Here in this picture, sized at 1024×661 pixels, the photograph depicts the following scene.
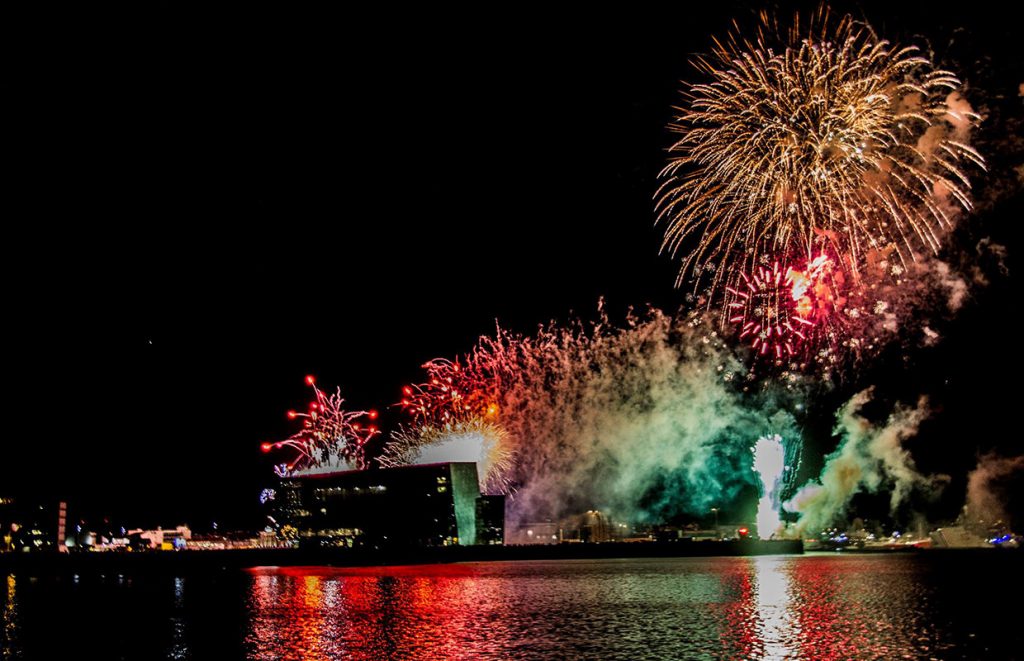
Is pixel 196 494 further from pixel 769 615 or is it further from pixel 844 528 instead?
pixel 769 615

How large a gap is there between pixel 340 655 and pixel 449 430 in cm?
4598

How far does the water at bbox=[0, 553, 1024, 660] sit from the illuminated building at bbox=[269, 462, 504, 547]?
1436 inches

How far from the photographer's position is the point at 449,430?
63.7m

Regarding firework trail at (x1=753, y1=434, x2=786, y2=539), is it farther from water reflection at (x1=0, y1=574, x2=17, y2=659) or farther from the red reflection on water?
→ water reflection at (x1=0, y1=574, x2=17, y2=659)

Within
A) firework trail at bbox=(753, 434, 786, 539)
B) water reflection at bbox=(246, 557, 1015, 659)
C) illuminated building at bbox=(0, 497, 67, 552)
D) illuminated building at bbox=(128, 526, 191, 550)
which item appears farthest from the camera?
illuminated building at bbox=(0, 497, 67, 552)

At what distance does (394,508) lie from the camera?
81438 mm

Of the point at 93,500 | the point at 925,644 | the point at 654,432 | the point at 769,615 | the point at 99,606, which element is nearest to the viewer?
the point at 925,644

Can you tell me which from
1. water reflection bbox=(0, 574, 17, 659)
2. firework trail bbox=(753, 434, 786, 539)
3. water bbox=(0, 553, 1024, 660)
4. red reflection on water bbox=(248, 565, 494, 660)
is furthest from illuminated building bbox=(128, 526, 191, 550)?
red reflection on water bbox=(248, 565, 494, 660)

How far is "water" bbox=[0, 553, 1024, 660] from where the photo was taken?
17.7m

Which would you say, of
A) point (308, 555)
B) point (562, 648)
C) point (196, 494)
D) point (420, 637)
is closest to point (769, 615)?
point (562, 648)

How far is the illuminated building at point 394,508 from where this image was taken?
7794cm

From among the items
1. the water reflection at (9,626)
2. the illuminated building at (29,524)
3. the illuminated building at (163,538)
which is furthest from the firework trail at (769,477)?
the illuminated building at (29,524)

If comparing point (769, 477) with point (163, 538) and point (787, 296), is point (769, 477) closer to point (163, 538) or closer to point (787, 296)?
point (787, 296)

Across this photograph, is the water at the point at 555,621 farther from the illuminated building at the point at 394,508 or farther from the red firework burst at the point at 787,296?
the illuminated building at the point at 394,508
